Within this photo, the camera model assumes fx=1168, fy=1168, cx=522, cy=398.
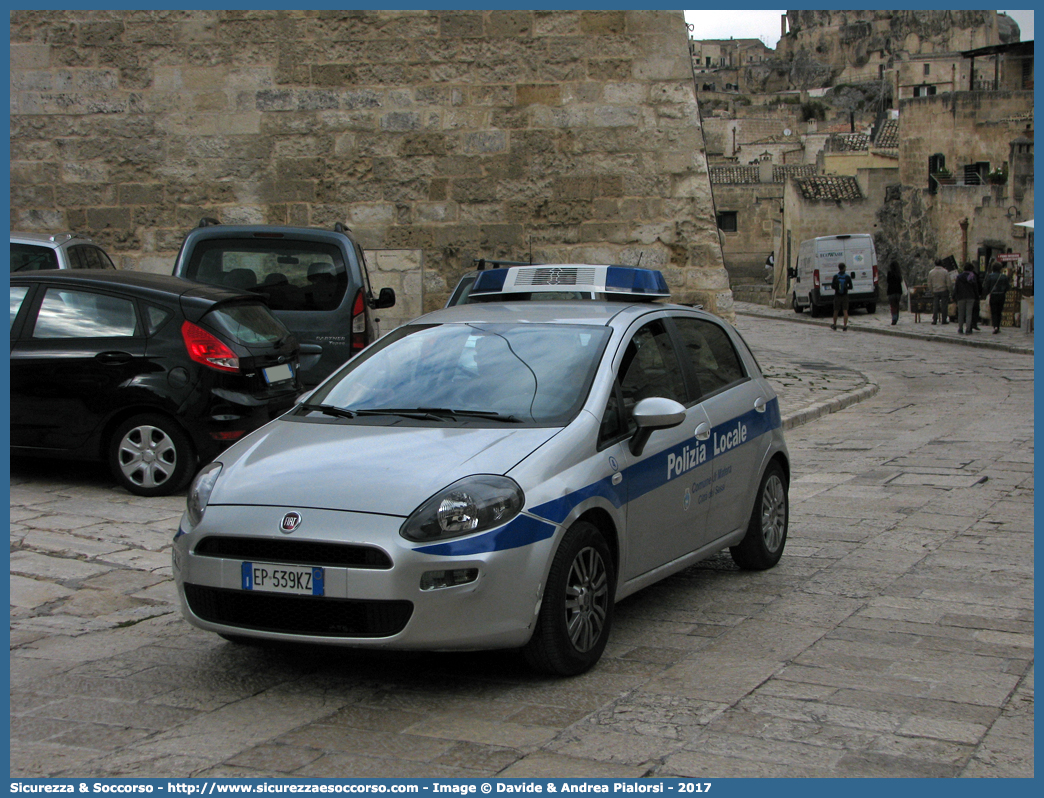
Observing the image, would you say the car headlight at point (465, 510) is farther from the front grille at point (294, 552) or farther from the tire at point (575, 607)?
the tire at point (575, 607)

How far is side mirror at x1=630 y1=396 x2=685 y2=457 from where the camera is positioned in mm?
4863

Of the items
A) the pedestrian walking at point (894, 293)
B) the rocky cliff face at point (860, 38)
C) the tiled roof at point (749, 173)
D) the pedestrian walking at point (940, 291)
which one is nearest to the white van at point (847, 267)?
the pedestrian walking at point (894, 293)

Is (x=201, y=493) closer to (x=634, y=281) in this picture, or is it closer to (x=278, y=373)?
(x=634, y=281)

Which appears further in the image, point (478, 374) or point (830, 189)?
point (830, 189)

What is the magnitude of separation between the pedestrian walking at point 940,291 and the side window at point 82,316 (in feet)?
89.7

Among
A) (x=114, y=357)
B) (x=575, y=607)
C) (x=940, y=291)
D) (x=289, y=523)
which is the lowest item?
(x=575, y=607)

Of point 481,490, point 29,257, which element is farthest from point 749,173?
point 481,490

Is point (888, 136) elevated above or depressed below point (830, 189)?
above

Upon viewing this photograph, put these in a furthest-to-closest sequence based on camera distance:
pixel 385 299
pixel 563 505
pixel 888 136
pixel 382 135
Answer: pixel 888 136 < pixel 382 135 < pixel 385 299 < pixel 563 505

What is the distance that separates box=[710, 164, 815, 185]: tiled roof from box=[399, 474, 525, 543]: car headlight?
6913 centimetres

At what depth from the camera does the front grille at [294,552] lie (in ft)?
13.5

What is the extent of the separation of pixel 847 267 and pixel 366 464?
35285mm

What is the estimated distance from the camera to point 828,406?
1440 cm

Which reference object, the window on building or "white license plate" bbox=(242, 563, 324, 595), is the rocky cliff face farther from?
"white license plate" bbox=(242, 563, 324, 595)
